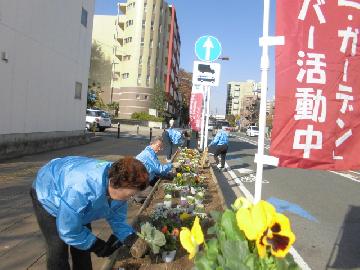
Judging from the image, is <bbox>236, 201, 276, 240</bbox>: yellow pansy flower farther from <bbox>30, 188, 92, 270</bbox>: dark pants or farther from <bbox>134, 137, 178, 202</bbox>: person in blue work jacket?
<bbox>134, 137, 178, 202</bbox>: person in blue work jacket

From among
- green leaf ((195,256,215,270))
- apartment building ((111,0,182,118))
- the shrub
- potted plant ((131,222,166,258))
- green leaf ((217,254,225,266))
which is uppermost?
apartment building ((111,0,182,118))

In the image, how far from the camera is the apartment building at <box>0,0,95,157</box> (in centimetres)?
1260

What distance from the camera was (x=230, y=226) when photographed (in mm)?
2652

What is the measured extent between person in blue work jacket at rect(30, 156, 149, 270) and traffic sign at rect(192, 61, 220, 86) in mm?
11860

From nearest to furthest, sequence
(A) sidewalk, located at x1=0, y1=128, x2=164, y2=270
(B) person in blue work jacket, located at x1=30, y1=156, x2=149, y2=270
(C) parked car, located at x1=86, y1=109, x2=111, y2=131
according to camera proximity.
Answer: (B) person in blue work jacket, located at x1=30, y1=156, x2=149, y2=270 → (A) sidewalk, located at x1=0, y1=128, x2=164, y2=270 → (C) parked car, located at x1=86, y1=109, x2=111, y2=131

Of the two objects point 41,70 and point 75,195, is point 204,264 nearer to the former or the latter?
point 75,195

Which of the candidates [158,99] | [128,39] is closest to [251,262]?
[158,99]

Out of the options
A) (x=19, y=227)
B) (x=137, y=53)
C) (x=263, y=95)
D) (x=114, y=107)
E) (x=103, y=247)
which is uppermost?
(x=137, y=53)

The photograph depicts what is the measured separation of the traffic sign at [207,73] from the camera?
14898 mm

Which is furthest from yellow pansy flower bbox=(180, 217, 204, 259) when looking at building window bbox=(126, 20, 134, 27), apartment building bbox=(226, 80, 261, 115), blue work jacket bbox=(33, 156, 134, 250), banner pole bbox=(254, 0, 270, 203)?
apartment building bbox=(226, 80, 261, 115)

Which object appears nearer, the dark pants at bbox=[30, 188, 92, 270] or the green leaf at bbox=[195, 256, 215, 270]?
the green leaf at bbox=[195, 256, 215, 270]

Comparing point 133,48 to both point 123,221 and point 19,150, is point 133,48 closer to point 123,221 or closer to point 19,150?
point 19,150

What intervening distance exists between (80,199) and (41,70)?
13213mm

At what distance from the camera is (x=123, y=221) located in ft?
11.6
